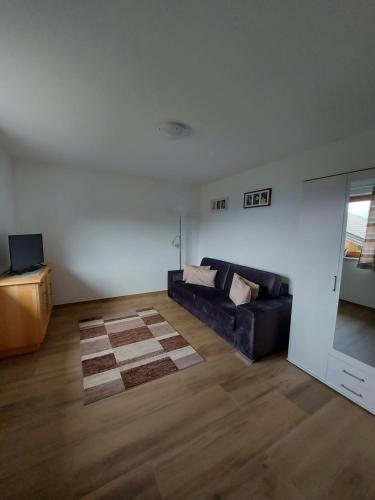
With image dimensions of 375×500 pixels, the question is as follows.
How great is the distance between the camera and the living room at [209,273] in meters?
1.07

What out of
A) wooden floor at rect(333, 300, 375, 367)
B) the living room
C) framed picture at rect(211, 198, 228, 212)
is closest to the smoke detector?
the living room

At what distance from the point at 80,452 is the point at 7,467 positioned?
1.30 feet

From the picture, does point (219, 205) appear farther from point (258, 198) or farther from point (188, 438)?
point (188, 438)

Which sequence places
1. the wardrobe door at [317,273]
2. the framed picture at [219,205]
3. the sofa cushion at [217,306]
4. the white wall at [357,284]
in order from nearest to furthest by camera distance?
the white wall at [357,284] → the wardrobe door at [317,273] → the sofa cushion at [217,306] → the framed picture at [219,205]

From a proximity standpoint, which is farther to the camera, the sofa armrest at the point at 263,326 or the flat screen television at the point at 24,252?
the flat screen television at the point at 24,252

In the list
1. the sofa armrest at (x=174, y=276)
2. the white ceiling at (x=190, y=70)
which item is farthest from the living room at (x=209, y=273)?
the sofa armrest at (x=174, y=276)

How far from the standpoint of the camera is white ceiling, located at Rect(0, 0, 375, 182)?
909 millimetres

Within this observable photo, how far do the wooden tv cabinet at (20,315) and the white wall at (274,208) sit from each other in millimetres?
2913

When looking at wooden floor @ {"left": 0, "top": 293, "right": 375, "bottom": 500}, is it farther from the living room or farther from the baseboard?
the baseboard

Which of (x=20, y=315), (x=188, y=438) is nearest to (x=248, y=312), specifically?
(x=188, y=438)

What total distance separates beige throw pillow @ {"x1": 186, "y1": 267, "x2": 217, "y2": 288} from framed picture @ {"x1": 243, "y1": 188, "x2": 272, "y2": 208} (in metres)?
1.29

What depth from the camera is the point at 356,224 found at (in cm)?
167

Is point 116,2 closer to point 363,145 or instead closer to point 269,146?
point 269,146

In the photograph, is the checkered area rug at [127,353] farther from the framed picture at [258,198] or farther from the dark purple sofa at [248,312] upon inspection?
the framed picture at [258,198]
